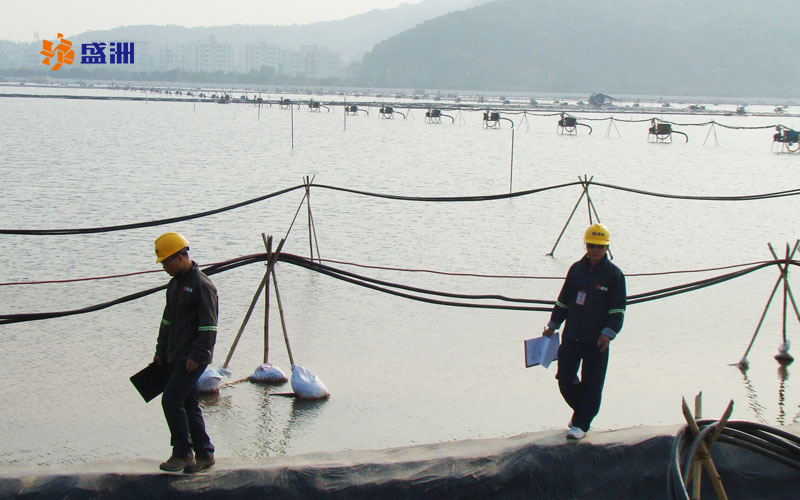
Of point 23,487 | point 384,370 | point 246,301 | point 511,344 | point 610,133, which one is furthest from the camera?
point 610,133

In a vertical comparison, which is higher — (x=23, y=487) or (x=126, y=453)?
(x=23, y=487)

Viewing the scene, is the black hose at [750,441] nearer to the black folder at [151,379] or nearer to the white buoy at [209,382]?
the black folder at [151,379]

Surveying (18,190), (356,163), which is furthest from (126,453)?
(356,163)

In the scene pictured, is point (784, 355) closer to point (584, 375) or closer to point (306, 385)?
point (584, 375)

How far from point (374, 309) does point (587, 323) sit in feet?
18.5

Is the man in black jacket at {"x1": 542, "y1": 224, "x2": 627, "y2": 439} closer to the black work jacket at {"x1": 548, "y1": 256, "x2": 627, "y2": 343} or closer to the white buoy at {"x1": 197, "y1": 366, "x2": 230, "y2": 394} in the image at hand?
the black work jacket at {"x1": 548, "y1": 256, "x2": 627, "y2": 343}

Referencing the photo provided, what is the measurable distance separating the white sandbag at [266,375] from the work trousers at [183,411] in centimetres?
268

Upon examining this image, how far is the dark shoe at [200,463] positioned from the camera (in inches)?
196

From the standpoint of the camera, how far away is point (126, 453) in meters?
6.34

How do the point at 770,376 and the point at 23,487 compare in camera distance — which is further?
the point at 770,376

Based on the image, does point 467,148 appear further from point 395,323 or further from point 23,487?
point 23,487

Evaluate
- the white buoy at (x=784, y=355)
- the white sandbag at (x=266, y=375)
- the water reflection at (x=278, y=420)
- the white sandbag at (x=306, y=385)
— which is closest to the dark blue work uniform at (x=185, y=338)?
the water reflection at (x=278, y=420)

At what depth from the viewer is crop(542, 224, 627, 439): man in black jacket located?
538 centimetres

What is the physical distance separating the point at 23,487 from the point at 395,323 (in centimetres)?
587
